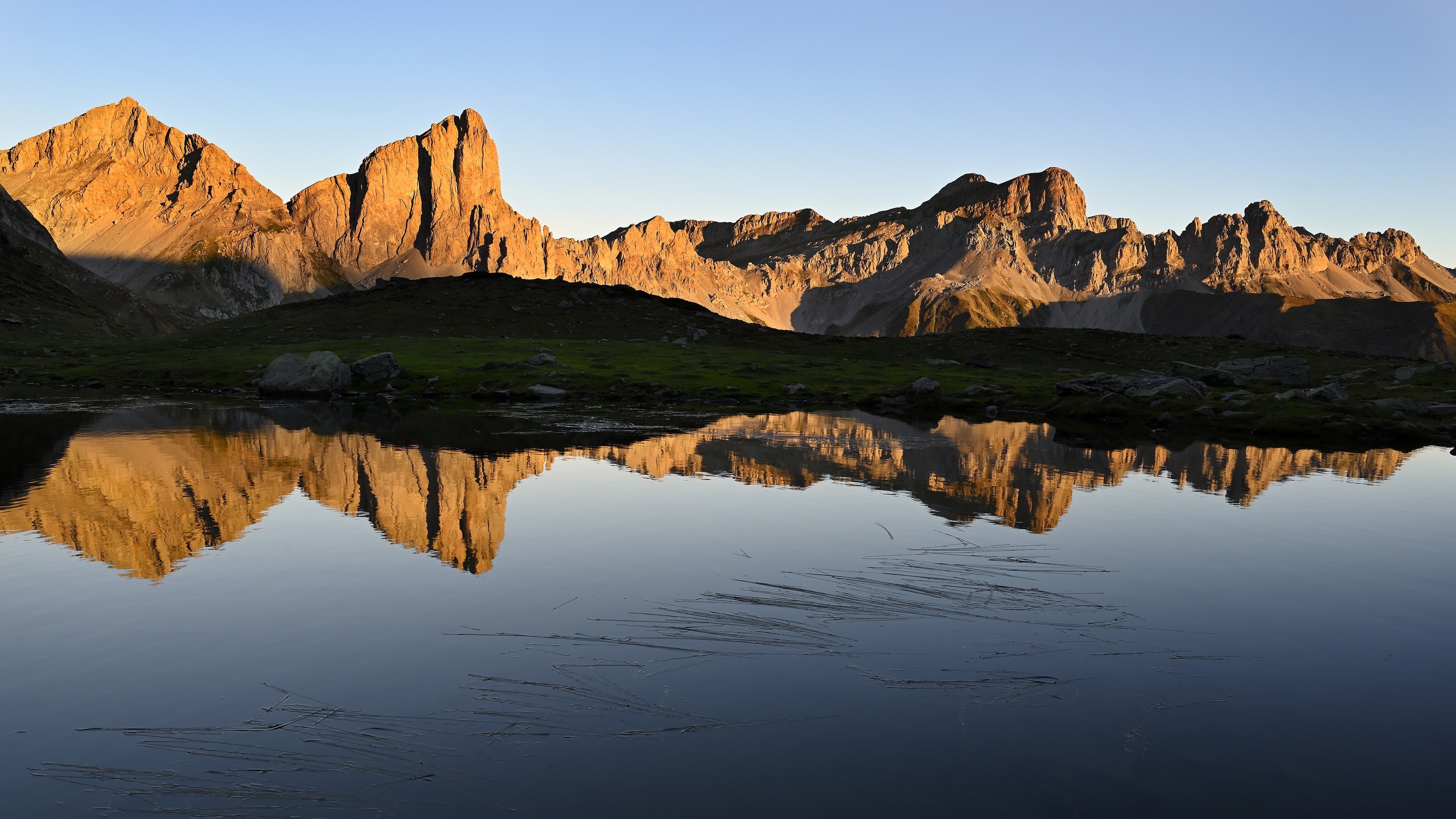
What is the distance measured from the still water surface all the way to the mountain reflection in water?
38 cm

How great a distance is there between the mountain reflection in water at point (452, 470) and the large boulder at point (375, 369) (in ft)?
79.1

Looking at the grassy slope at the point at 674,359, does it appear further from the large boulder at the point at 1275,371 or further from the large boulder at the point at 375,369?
the large boulder at the point at 1275,371

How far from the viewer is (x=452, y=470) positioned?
4038 cm

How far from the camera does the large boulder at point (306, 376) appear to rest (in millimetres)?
87500

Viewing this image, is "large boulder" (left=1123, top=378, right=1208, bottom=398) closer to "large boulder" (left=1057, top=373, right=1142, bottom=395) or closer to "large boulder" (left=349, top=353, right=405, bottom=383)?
"large boulder" (left=1057, top=373, right=1142, bottom=395)

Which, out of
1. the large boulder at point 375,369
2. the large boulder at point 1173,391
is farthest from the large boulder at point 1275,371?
the large boulder at point 375,369

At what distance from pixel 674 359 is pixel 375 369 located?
1541 inches

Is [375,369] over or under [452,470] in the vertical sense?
over

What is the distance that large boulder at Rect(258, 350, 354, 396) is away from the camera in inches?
3445

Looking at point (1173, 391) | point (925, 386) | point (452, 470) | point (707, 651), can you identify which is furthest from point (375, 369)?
point (707, 651)

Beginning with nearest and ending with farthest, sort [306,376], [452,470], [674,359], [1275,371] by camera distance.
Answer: [452,470] < [306,376] < [1275,371] < [674,359]

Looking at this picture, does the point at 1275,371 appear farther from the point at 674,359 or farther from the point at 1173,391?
the point at 674,359

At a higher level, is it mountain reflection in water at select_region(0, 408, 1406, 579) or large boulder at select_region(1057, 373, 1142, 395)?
large boulder at select_region(1057, 373, 1142, 395)

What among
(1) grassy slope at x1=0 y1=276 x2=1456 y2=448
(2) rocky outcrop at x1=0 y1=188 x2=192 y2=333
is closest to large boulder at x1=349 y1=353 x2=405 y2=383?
(1) grassy slope at x1=0 y1=276 x2=1456 y2=448
